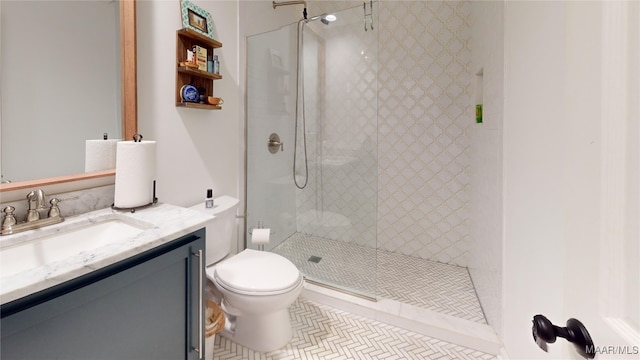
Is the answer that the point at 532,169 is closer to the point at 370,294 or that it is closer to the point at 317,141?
the point at 370,294

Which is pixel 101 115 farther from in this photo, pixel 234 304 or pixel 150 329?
pixel 234 304

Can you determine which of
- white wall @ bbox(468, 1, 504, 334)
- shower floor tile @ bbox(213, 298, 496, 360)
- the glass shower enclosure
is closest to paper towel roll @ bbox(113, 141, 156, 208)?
shower floor tile @ bbox(213, 298, 496, 360)

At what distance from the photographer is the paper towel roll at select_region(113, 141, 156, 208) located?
48.6 inches

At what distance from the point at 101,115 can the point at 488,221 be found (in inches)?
84.0

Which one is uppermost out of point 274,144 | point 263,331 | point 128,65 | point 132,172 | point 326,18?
point 326,18

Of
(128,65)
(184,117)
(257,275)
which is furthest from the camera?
(184,117)

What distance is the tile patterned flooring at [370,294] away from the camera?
5.22 feet

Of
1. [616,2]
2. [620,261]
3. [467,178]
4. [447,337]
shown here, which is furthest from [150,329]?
[467,178]

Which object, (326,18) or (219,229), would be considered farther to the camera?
(326,18)

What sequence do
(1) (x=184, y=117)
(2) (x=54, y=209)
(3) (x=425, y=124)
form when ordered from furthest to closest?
(3) (x=425, y=124) → (1) (x=184, y=117) → (2) (x=54, y=209)

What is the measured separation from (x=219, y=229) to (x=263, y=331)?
62cm

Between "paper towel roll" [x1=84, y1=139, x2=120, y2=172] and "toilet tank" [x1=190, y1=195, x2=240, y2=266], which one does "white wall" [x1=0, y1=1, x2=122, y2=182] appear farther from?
"toilet tank" [x1=190, y1=195, x2=240, y2=266]

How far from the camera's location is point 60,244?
1052 millimetres

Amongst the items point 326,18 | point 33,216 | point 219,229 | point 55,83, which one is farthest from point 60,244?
point 326,18
